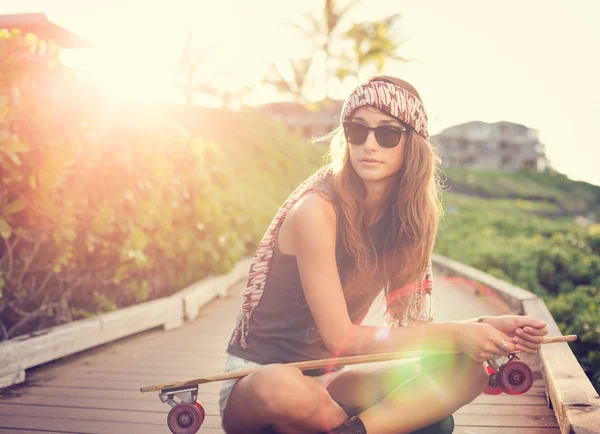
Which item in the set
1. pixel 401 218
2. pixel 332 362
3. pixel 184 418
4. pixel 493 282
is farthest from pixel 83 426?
pixel 493 282

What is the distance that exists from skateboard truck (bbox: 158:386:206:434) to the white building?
224ft

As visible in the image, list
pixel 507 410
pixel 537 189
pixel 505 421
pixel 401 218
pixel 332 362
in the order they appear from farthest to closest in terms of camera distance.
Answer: pixel 537 189, pixel 507 410, pixel 505 421, pixel 401 218, pixel 332 362

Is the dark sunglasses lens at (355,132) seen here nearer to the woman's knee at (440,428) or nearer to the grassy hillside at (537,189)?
the woman's knee at (440,428)

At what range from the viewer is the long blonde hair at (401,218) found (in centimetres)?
262

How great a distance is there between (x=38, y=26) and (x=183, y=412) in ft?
9.67

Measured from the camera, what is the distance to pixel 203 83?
2456cm

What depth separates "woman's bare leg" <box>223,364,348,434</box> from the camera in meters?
2.22

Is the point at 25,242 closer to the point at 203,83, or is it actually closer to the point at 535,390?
the point at 535,390

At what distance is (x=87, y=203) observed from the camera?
14.6ft

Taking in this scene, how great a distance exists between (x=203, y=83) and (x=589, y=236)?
16692 millimetres

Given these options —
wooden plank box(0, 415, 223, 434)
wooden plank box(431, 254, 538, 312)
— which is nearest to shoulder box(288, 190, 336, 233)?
wooden plank box(0, 415, 223, 434)

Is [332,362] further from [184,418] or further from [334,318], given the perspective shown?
[184,418]

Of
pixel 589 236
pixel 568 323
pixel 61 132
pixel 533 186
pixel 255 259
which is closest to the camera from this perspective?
pixel 255 259

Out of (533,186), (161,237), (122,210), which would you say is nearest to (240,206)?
(161,237)
